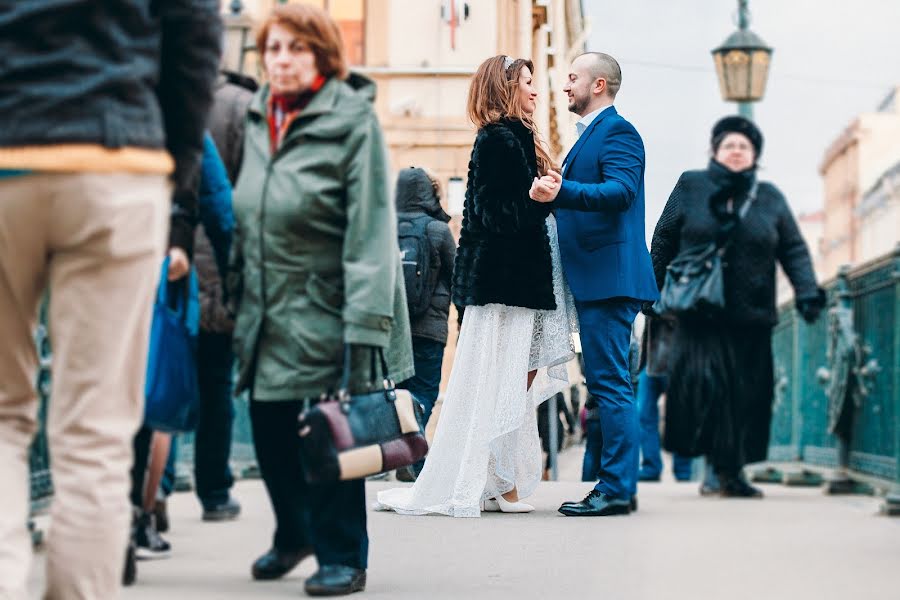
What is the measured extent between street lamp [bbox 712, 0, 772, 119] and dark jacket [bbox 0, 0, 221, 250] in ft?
38.1

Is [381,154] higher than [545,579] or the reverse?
higher

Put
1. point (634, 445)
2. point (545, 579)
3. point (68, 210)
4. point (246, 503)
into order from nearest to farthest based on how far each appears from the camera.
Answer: point (68, 210) → point (545, 579) → point (246, 503) → point (634, 445)

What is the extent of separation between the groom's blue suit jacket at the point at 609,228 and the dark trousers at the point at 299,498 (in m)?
2.85

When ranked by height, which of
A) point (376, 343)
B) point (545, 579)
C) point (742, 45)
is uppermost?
point (742, 45)

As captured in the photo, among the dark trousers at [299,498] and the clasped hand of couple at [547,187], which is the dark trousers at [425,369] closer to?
the clasped hand of couple at [547,187]

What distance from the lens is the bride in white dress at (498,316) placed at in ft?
25.3

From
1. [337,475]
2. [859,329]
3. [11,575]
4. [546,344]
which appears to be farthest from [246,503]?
[859,329]

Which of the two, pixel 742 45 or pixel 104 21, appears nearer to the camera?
pixel 104 21

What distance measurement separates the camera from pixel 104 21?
3816mm

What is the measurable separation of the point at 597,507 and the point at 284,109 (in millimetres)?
3524

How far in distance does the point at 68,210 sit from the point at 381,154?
1.31m

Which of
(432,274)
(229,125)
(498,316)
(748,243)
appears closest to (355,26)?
(432,274)

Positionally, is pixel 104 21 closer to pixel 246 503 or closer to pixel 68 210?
pixel 68 210

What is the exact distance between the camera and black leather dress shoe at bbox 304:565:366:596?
509 cm
